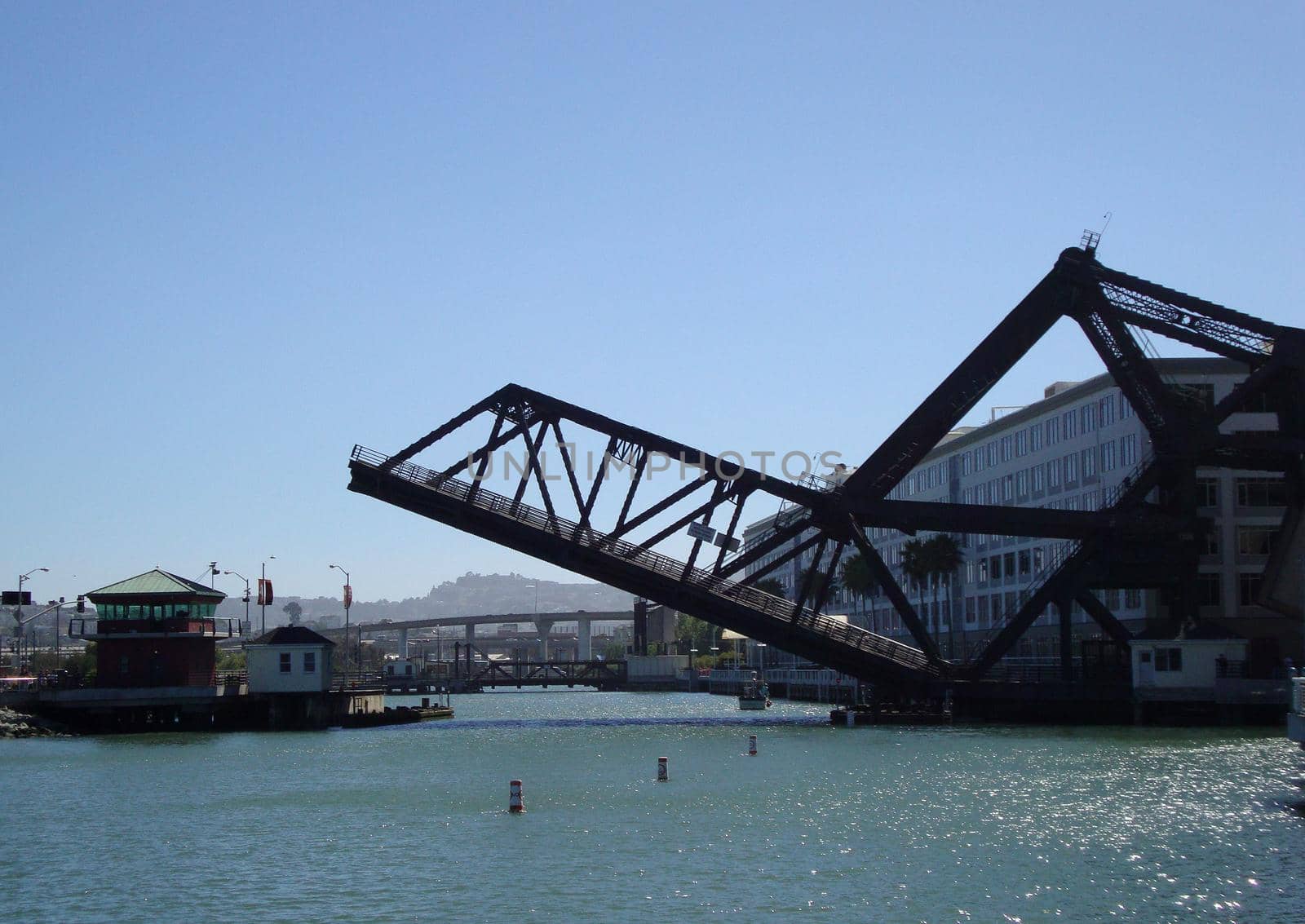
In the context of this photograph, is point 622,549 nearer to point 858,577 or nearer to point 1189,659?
point 1189,659

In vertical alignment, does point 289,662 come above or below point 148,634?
below

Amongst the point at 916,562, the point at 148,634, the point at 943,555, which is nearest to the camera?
the point at 148,634

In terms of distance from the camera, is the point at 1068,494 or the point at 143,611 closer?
the point at 143,611

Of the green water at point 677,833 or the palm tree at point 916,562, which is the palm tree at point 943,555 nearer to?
the palm tree at point 916,562

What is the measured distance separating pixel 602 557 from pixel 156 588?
20.1m

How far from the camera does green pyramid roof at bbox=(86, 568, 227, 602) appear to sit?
59.8m

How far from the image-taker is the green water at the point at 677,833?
22.0 m

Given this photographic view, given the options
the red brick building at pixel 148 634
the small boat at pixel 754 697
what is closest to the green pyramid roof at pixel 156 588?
the red brick building at pixel 148 634

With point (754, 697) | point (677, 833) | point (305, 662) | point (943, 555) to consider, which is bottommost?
point (677, 833)

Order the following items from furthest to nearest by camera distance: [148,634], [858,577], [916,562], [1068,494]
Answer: [858,577] < [916,562] < [1068,494] < [148,634]

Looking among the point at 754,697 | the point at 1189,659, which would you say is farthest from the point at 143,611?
the point at 1189,659

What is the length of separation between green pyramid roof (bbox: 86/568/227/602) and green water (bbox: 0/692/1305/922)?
12522mm

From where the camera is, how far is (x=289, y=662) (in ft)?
201

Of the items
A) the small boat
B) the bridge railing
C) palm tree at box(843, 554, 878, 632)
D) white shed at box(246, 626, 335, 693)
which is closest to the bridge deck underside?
the bridge railing
